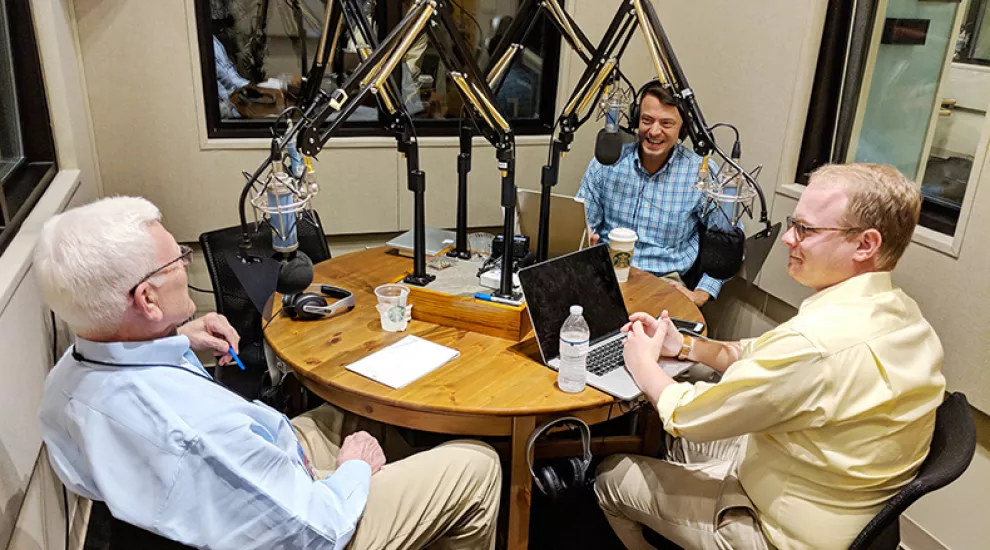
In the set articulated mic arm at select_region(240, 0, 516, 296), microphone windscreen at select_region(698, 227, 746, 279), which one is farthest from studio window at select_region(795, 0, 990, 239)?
articulated mic arm at select_region(240, 0, 516, 296)

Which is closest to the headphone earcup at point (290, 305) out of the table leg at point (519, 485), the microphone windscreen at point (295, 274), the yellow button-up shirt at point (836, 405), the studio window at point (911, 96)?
the microphone windscreen at point (295, 274)

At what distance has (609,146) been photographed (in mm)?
2133

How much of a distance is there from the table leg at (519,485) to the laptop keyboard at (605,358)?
9.7 inches

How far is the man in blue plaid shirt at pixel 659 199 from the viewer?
2.67 m

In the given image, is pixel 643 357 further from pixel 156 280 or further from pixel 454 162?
pixel 454 162

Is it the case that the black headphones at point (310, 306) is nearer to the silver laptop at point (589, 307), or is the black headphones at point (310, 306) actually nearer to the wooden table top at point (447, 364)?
the wooden table top at point (447, 364)

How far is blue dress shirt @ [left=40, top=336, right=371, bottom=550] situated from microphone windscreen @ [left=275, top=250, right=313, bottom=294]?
0.49 metres

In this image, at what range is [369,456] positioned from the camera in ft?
5.11

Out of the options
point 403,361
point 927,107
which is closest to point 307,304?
point 403,361

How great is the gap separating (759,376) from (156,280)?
3.65 feet

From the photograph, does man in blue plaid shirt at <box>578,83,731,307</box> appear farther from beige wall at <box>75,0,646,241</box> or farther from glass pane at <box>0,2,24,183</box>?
glass pane at <box>0,2,24,183</box>

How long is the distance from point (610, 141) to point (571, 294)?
0.61 metres

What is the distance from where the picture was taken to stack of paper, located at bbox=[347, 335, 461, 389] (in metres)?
1.65

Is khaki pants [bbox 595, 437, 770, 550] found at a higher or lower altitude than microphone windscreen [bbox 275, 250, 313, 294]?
lower
